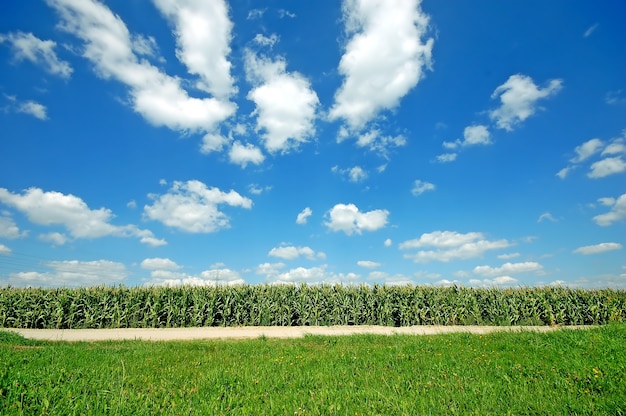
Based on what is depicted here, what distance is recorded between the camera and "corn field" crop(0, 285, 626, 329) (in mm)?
20734

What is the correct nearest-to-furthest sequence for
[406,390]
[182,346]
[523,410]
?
[523,410] < [406,390] < [182,346]

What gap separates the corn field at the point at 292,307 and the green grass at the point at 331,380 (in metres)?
10.5

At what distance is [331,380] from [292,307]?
14911 mm

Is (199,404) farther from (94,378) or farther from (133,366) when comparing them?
(133,366)

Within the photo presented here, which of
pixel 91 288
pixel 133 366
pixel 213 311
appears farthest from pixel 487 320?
pixel 91 288

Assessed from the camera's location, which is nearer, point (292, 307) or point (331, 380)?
point (331, 380)

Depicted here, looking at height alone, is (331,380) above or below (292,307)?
below

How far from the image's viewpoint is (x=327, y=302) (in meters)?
21.6

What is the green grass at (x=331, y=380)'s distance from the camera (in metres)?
5.32

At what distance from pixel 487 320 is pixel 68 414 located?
22.8m

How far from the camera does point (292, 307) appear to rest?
21531mm

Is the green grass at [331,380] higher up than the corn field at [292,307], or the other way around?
the corn field at [292,307]

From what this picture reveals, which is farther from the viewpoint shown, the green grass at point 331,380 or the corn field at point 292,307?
the corn field at point 292,307

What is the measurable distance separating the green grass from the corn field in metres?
10.5
